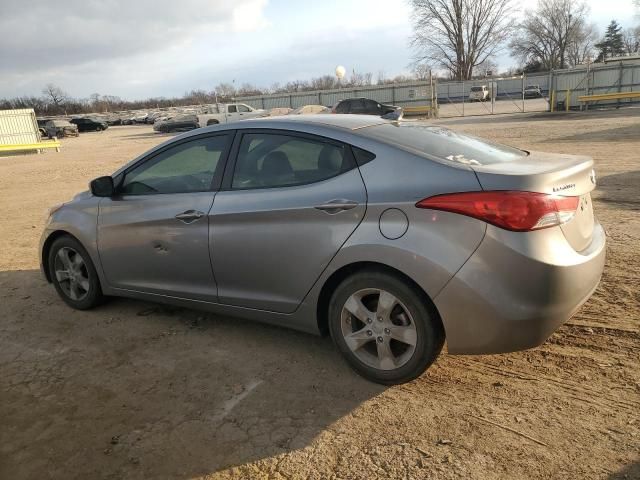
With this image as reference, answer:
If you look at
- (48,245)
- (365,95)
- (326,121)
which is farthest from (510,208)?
(365,95)

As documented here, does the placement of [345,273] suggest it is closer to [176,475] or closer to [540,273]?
[540,273]

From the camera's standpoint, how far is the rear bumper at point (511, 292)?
8.84 feet

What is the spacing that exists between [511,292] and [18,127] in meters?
32.0

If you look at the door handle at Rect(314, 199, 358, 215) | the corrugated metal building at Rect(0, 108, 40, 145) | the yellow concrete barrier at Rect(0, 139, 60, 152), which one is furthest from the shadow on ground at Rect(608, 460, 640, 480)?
the corrugated metal building at Rect(0, 108, 40, 145)

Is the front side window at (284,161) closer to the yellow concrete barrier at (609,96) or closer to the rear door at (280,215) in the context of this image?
the rear door at (280,215)

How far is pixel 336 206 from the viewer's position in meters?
3.15

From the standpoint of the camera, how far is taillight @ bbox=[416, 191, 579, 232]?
2703mm

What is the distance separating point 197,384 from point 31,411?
3.30 feet

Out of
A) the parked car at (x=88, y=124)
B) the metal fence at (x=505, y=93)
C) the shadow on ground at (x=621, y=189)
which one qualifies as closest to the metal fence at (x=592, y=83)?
the metal fence at (x=505, y=93)

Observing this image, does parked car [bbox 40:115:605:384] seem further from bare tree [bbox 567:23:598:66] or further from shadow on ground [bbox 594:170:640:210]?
bare tree [bbox 567:23:598:66]

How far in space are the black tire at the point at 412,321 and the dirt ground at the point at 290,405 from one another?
0.11 meters

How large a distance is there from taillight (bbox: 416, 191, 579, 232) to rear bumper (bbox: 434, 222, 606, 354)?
1.9 inches

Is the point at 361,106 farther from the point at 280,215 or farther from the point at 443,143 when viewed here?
the point at 280,215

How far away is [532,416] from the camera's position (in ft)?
9.28
